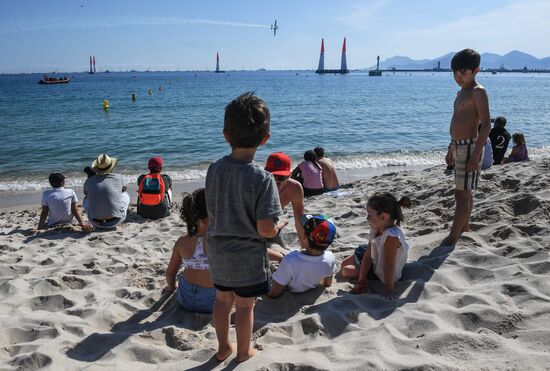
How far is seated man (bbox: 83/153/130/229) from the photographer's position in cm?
578

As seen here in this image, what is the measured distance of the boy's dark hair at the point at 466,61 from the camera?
3.93 m

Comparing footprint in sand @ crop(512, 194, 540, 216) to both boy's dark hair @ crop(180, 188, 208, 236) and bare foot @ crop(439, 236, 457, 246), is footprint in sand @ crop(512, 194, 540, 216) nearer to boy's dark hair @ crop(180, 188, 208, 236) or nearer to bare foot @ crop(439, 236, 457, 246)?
bare foot @ crop(439, 236, 457, 246)

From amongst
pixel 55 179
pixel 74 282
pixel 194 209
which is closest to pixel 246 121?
pixel 194 209

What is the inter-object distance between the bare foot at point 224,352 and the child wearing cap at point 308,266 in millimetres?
846

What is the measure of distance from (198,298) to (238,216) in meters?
1.26

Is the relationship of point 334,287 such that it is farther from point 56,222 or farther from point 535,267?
point 56,222

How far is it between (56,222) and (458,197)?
495 cm

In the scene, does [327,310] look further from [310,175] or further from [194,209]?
[310,175]

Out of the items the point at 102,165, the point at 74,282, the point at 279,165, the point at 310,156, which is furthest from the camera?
the point at 310,156

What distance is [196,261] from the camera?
334 cm

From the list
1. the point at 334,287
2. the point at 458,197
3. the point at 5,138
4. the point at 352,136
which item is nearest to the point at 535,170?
the point at 458,197

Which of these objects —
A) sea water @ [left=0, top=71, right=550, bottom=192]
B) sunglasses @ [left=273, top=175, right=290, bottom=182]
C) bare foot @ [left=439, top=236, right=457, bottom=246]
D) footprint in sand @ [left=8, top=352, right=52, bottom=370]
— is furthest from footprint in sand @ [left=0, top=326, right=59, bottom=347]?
sea water @ [left=0, top=71, right=550, bottom=192]

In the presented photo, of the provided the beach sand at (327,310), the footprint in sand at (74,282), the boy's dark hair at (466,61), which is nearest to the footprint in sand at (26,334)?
the beach sand at (327,310)

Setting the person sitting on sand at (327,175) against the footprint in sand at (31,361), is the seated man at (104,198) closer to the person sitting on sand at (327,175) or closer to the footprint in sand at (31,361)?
the footprint in sand at (31,361)
